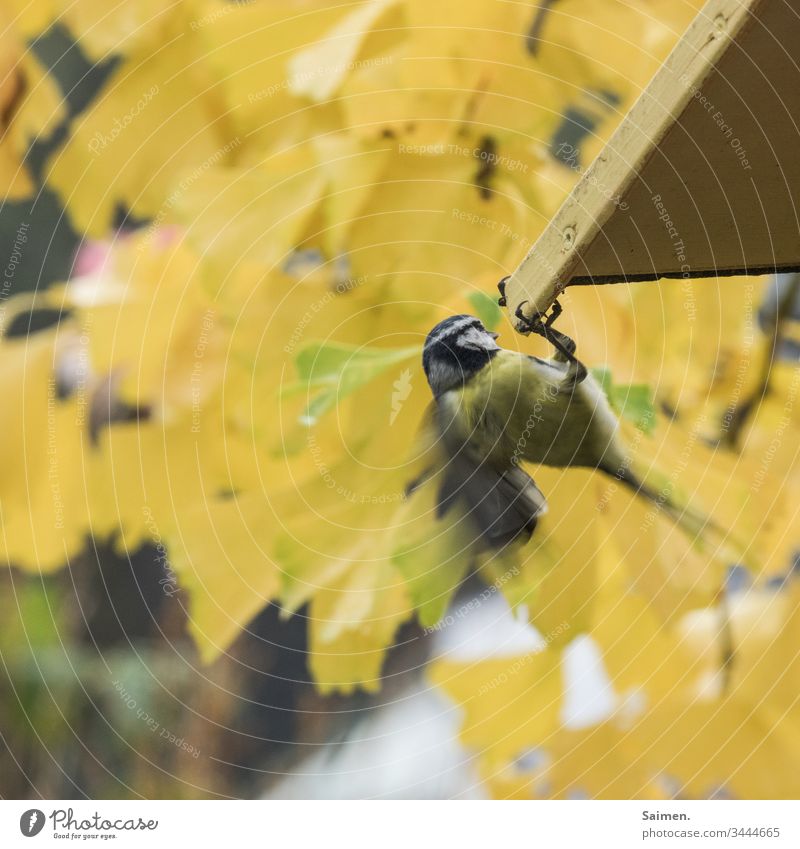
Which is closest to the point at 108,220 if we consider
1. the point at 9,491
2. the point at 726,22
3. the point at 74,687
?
the point at 9,491

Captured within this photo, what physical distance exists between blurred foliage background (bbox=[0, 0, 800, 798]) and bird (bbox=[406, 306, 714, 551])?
1 centimetres

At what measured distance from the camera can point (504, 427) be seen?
720 mm

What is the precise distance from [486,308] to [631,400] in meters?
0.13

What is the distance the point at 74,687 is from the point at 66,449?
0.60 feet

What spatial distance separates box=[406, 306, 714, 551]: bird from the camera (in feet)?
2.36

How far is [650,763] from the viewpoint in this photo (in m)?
0.73

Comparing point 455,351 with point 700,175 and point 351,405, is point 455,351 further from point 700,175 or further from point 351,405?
point 700,175
